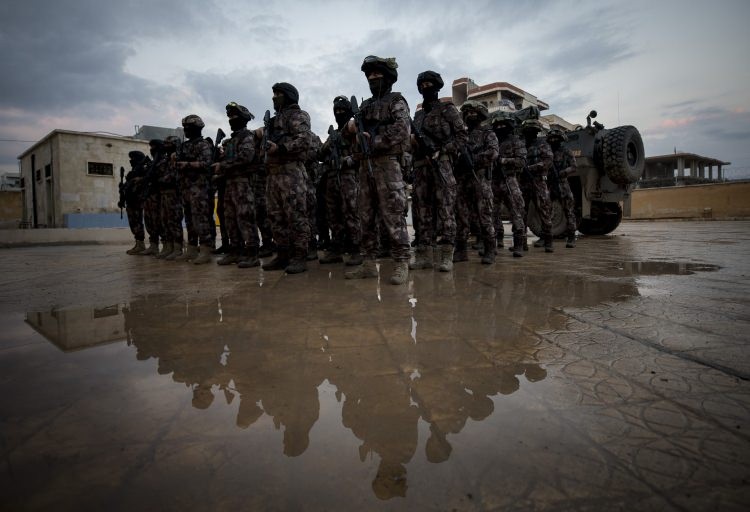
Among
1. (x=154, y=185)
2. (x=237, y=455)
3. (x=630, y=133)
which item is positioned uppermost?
(x=630, y=133)

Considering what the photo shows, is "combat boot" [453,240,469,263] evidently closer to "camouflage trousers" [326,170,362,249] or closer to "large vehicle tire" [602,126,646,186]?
"camouflage trousers" [326,170,362,249]

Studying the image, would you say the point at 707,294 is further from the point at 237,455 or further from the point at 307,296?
the point at 237,455

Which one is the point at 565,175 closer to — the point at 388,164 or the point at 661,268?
A: the point at 661,268

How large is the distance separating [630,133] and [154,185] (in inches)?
354

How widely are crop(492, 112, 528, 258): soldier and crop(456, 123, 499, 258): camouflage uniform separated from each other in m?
0.70

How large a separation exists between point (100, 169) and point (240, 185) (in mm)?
20891

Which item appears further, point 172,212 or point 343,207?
point 172,212

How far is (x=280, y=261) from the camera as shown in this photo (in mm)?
4949

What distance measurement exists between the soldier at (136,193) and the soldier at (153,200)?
34cm

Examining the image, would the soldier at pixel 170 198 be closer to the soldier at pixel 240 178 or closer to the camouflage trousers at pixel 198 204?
the camouflage trousers at pixel 198 204

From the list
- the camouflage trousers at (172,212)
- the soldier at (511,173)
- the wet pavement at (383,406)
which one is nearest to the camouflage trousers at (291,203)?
the wet pavement at (383,406)

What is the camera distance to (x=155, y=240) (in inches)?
292

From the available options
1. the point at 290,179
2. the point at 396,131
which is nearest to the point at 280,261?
the point at 290,179

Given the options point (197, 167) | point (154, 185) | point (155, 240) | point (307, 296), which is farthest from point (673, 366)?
point (155, 240)
